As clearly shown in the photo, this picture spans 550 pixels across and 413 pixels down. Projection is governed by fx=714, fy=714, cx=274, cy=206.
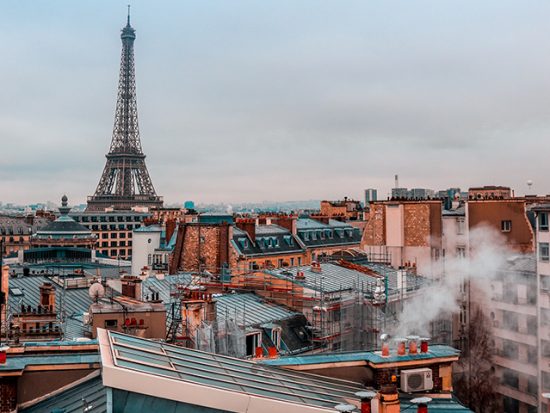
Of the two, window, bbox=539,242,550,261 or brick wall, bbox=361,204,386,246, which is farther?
brick wall, bbox=361,204,386,246

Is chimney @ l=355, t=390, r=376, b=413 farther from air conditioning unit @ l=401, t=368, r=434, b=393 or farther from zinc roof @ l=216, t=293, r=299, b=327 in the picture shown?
zinc roof @ l=216, t=293, r=299, b=327

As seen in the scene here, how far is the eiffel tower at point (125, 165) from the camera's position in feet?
461

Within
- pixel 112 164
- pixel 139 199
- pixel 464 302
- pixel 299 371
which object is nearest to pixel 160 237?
pixel 464 302

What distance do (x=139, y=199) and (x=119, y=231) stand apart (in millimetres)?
27347

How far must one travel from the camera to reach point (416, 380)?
563 inches

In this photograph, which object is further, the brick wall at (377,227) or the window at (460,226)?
the brick wall at (377,227)

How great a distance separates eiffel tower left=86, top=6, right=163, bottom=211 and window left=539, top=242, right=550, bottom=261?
111185 mm

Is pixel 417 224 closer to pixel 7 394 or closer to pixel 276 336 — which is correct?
pixel 276 336

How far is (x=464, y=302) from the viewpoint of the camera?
3919 centimetres

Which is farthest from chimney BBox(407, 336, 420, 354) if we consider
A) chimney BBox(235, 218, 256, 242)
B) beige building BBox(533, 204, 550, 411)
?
chimney BBox(235, 218, 256, 242)

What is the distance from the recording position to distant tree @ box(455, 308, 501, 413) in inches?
1370

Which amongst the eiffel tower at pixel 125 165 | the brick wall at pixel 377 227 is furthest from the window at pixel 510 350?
the eiffel tower at pixel 125 165

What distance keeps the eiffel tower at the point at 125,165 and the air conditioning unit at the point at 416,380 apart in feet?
416

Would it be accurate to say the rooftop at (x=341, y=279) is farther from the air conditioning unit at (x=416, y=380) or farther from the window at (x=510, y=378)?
the air conditioning unit at (x=416, y=380)
